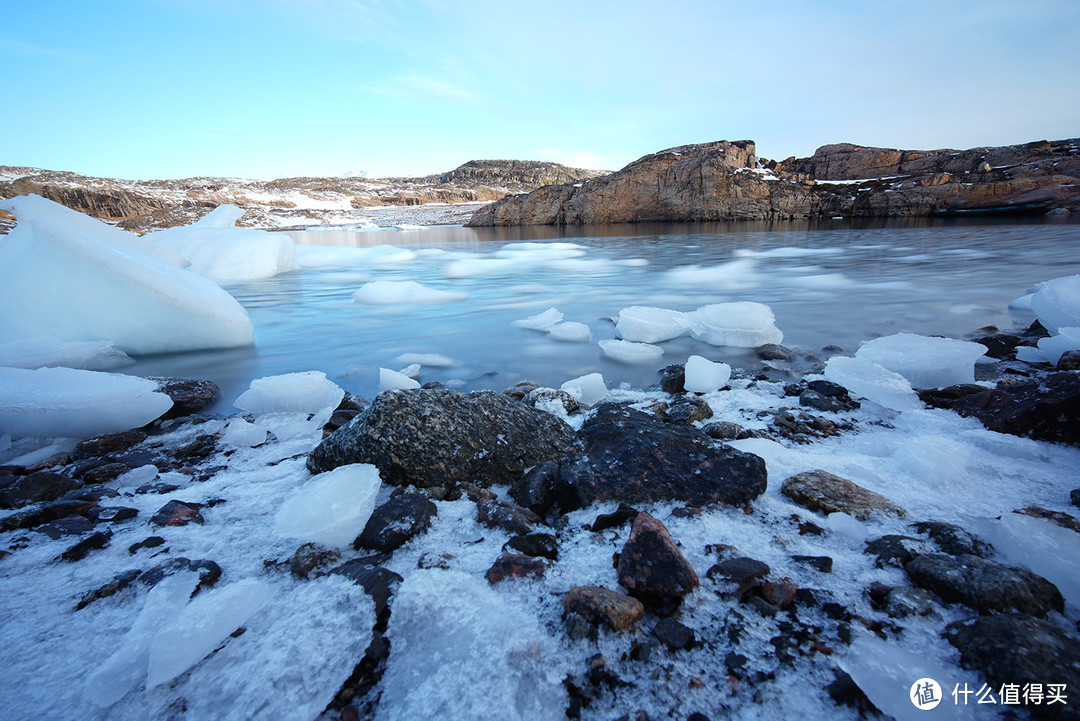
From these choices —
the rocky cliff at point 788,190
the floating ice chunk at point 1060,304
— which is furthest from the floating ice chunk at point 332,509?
the rocky cliff at point 788,190

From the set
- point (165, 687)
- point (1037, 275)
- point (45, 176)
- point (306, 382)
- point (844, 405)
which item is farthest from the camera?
point (45, 176)

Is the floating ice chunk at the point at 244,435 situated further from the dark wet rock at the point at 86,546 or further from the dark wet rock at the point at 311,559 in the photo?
the dark wet rock at the point at 311,559

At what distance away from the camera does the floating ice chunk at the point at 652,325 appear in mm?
3838

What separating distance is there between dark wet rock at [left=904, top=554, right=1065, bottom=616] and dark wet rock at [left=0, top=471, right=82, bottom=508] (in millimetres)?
2602

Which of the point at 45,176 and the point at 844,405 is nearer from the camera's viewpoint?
the point at 844,405

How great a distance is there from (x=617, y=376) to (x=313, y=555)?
2.30 meters

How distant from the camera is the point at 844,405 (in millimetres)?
2215

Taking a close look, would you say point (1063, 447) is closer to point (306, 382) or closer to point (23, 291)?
point (306, 382)

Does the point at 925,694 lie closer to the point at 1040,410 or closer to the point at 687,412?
the point at 687,412

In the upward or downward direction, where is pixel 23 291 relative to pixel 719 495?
upward

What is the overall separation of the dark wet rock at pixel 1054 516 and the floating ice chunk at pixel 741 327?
7.74ft

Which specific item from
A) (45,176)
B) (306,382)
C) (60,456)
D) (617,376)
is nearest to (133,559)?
(60,456)

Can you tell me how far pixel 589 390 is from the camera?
2.70 metres

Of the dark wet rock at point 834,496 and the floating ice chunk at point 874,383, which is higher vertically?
the floating ice chunk at point 874,383
